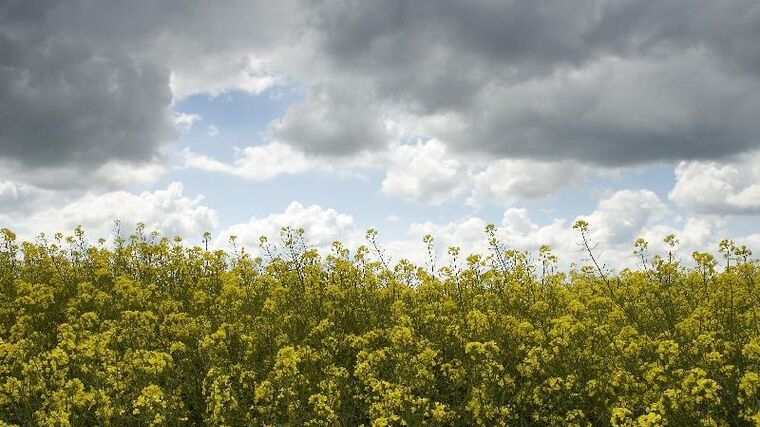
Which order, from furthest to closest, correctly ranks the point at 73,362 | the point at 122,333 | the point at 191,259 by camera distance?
the point at 191,259 → the point at 122,333 → the point at 73,362

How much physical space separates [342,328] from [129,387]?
3.73m

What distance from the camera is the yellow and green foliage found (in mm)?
7004

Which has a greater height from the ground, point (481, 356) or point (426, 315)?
point (426, 315)

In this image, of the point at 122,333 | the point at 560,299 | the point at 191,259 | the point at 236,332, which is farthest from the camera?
the point at 191,259

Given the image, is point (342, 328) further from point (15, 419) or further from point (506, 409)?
point (15, 419)

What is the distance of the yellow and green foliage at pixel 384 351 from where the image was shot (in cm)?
700

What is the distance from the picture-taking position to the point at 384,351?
331 inches

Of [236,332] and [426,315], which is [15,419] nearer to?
[236,332]

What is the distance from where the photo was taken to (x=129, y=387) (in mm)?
7938

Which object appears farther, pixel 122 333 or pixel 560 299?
pixel 560 299

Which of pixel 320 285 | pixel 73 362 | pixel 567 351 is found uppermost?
pixel 320 285

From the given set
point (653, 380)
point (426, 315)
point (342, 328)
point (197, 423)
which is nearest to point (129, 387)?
point (197, 423)

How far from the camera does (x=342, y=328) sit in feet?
34.4

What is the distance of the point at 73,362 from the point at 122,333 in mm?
878
